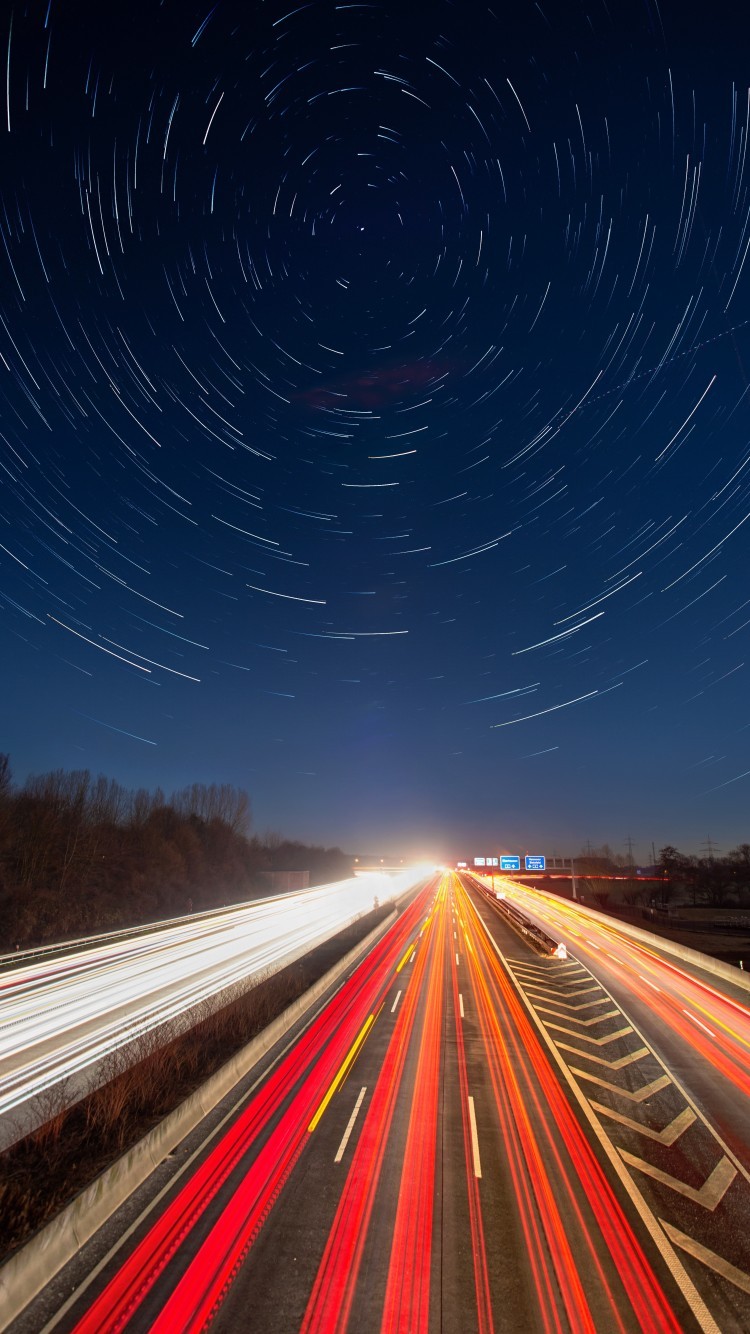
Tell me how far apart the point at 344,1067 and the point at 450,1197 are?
23.1 ft

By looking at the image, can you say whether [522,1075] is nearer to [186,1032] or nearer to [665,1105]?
[665,1105]

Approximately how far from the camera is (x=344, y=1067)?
17422 millimetres

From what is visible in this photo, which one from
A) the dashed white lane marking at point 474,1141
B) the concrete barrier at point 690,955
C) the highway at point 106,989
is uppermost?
the concrete barrier at point 690,955

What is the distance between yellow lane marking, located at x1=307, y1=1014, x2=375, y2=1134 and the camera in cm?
→ 1438

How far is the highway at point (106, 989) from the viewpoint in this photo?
16.5m

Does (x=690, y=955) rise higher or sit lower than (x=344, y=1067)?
higher

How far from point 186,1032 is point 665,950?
3206cm

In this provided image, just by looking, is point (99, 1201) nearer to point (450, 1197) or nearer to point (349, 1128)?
point (349, 1128)

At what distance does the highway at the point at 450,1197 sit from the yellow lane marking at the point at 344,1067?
98 millimetres

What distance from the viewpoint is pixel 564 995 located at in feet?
85.3

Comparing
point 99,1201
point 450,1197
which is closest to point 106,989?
point 99,1201

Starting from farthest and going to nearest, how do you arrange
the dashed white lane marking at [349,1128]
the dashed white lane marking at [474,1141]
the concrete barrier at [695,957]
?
the concrete barrier at [695,957], the dashed white lane marking at [349,1128], the dashed white lane marking at [474,1141]

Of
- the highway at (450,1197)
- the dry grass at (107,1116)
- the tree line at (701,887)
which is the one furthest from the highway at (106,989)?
the tree line at (701,887)

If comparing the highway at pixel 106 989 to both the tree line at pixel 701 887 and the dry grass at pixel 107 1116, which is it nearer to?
the dry grass at pixel 107 1116
